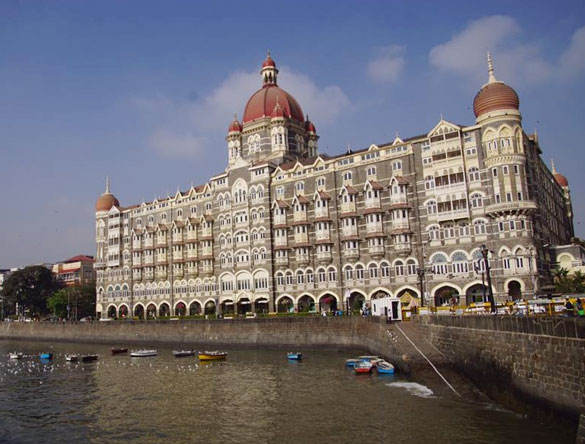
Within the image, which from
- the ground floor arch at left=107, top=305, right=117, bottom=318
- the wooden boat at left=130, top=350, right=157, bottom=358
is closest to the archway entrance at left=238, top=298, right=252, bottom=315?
the wooden boat at left=130, top=350, right=157, bottom=358

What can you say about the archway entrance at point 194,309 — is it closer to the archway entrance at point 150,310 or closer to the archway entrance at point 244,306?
the archway entrance at point 150,310

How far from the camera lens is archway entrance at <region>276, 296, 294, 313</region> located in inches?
3116

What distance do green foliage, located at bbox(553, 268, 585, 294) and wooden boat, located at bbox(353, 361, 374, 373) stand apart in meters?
23.2

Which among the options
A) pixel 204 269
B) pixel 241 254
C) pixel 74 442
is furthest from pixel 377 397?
pixel 204 269

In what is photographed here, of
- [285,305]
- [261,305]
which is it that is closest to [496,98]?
[285,305]

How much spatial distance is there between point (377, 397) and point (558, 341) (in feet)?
47.5

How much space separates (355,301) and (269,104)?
39.8 meters

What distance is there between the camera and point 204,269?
8969cm

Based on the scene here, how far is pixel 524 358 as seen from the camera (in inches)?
1084

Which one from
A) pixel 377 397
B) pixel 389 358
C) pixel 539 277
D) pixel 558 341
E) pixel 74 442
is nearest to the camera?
pixel 558 341

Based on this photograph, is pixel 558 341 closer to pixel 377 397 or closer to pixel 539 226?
pixel 377 397

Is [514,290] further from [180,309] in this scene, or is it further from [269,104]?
[180,309]

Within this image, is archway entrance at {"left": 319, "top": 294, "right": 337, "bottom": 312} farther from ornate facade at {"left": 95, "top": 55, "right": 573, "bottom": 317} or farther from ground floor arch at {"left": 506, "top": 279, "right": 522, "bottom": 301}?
ground floor arch at {"left": 506, "top": 279, "right": 522, "bottom": 301}

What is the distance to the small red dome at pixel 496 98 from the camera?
6150 cm
